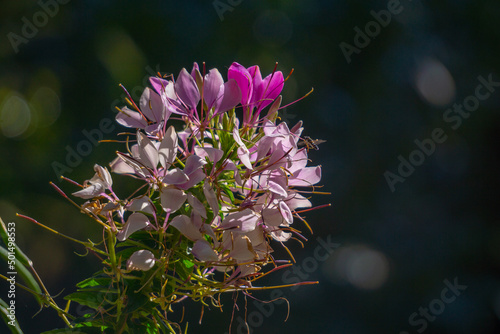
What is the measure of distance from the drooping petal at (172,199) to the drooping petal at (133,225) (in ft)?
0.05

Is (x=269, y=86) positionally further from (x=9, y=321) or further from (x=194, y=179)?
(x=9, y=321)

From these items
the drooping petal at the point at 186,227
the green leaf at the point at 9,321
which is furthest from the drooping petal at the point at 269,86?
the green leaf at the point at 9,321

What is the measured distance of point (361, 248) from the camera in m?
1.90

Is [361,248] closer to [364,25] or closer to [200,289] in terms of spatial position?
[364,25]

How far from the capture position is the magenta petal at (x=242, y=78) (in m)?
0.35

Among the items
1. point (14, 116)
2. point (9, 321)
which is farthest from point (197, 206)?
point (14, 116)

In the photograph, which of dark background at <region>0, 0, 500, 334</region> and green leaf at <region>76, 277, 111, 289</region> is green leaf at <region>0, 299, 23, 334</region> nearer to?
green leaf at <region>76, 277, 111, 289</region>

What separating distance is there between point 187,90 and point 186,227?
0.30 feet

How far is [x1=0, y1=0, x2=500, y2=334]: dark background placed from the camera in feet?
5.37

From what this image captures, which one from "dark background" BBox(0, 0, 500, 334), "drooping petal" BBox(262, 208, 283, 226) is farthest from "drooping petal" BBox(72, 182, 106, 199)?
"dark background" BBox(0, 0, 500, 334)

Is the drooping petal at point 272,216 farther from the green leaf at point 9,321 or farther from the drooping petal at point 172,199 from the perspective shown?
the green leaf at point 9,321

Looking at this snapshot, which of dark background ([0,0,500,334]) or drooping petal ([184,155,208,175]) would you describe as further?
dark background ([0,0,500,334])

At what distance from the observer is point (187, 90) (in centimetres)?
35

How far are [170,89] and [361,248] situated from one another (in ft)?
5.37
